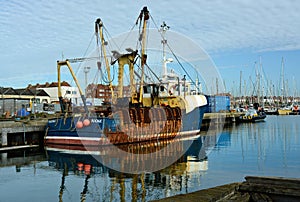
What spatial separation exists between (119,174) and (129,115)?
1196 cm

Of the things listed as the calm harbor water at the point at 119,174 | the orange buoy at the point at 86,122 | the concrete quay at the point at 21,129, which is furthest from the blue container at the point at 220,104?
the orange buoy at the point at 86,122

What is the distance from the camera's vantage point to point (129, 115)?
2897 centimetres

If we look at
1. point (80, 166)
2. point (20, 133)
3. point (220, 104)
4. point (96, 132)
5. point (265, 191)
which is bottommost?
point (80, 166)

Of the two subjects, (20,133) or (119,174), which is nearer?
(119,174)

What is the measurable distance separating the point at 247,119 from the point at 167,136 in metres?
35.2

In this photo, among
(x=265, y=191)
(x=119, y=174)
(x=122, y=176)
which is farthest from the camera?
(x=119, y=174)

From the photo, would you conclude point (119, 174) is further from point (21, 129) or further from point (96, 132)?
point (21, 129)

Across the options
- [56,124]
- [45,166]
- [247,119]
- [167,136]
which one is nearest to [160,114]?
[167,136]

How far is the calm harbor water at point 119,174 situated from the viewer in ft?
43.8

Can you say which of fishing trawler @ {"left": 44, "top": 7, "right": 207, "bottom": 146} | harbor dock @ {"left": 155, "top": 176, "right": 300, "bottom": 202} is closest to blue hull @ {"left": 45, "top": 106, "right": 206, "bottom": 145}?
fishing trawler @ {"left": 44, "top": 7, "right": 207, "bottom": 146}

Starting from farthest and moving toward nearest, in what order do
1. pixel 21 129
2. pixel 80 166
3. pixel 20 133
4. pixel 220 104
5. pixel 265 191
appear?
pixel 220 104 < pixel 20 133 < pixel 21 129 < pixel 80 166 < pixel 265 191

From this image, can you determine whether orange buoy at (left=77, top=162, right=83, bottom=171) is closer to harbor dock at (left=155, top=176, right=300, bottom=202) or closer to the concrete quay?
the concrete quay

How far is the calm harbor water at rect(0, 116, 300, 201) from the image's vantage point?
1336 cm

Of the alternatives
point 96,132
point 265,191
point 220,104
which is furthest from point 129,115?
point 220,104
